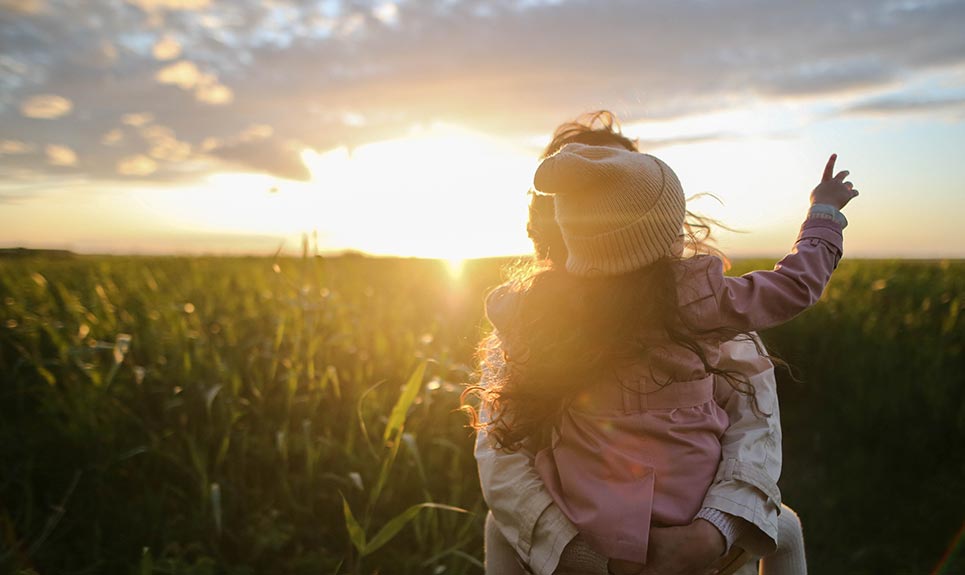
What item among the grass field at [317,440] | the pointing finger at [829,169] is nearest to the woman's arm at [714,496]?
the pointing finger at [829,169]

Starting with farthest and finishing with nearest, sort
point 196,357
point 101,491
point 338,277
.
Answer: point 338,277
point 196,357
point 101,491

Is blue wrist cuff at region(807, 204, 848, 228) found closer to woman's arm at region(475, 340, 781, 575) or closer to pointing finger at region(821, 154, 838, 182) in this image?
pointing finger at region(821, 154, 838, 182)

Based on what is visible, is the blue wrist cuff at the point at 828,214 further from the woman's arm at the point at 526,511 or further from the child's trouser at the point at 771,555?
the woman's arm at the point at 526,511

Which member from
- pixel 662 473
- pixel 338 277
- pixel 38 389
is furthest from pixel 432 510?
pixel 338 277

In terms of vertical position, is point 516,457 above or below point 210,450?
above

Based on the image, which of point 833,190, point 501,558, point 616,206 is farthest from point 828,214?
point 501,558

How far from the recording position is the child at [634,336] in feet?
5.03

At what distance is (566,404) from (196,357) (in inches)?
101

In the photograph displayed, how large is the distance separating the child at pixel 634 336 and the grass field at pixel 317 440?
2.54ft

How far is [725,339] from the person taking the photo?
1630 mm

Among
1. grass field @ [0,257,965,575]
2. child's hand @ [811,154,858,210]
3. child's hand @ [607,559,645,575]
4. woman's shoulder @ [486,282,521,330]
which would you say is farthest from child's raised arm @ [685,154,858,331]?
grass field @ [0,257,965,575]

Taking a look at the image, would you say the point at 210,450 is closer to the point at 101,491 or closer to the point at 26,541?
the point at 101,491

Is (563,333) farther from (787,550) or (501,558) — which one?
(787,550)

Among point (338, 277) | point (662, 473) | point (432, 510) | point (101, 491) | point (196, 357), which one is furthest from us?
point (338, 277)
